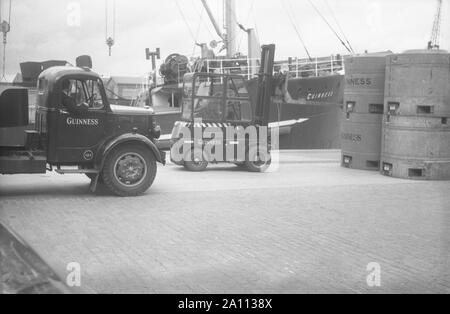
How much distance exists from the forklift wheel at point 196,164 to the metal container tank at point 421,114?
14.5 ft

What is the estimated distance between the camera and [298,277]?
238 inches

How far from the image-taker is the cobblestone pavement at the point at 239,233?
19.4ft

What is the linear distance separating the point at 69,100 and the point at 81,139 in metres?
0.68

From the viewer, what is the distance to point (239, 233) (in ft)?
26.1

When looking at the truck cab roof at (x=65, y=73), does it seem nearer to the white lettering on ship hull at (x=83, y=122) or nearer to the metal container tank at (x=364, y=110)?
the white lettering on ship hull at (x=83, y=122)

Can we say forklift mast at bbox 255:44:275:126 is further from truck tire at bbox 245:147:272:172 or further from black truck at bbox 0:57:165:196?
black truck at bbox 0:57:165:196

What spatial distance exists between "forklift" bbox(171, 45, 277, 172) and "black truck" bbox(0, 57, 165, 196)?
3.50m

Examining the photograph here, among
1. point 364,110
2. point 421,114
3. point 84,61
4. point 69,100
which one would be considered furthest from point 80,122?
point 364,110

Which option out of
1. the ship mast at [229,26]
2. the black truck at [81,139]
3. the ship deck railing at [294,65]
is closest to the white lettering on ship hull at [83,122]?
the black truck at [81,139]

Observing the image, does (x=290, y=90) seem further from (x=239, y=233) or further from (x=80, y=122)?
(x=239, y=233)

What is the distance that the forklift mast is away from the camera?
15070 millimetres

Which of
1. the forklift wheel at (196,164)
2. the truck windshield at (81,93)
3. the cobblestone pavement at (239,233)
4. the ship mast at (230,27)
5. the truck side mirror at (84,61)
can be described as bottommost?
the cobblestone pavement at (239,233)

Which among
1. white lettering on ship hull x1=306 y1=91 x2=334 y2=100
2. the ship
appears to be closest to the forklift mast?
the ship
